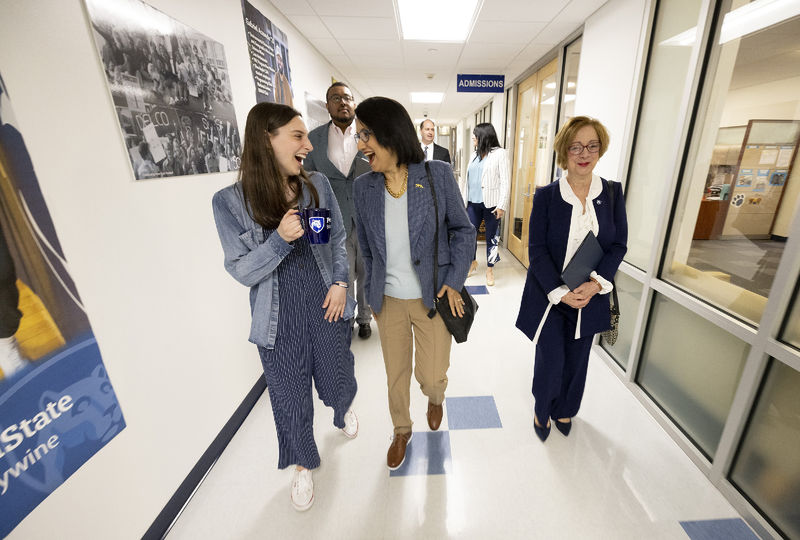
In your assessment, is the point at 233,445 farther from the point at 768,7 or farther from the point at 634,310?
the point at 768,7

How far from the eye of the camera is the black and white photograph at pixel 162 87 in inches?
51.1

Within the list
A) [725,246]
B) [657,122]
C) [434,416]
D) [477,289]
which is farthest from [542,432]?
[477,289]

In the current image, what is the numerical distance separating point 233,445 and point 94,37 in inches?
78.8

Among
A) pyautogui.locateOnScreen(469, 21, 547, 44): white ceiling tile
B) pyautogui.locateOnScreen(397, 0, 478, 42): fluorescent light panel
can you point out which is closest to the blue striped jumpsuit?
pyautogui.locateOnScreen(397, 0, 478, 42): fluorescent light panel

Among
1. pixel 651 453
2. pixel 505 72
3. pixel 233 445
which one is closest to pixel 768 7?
pixel 651 453

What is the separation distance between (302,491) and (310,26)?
3852mm

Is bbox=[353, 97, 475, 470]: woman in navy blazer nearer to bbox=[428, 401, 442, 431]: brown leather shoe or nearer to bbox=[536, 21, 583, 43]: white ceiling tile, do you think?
bbox=[428, 401, 442, 431]: brown leather shoe

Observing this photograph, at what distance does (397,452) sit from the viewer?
173cm

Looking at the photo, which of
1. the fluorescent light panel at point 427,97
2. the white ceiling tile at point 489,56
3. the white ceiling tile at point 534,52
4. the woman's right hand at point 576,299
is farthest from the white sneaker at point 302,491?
the fluorescent light panel at point 427,97

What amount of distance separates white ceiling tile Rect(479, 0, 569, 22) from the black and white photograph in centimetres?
222

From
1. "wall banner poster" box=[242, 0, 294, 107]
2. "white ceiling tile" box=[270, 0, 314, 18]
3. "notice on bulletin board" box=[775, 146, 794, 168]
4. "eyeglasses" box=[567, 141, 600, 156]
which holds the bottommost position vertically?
"notice on bulletin board" box=[775, 146, 794, 168]

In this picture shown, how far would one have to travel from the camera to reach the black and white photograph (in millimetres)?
1299

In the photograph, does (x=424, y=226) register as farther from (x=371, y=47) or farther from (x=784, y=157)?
(x=371, y=47)

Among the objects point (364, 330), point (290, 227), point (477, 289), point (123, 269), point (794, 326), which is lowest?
point (477, 289)
